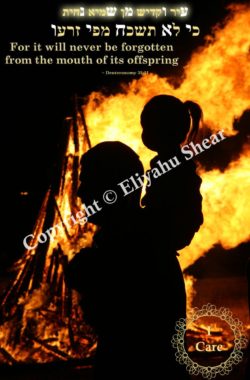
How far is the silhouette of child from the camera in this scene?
1.42 meters

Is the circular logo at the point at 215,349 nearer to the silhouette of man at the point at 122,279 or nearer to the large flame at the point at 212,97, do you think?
the large flame at the point at 212,97

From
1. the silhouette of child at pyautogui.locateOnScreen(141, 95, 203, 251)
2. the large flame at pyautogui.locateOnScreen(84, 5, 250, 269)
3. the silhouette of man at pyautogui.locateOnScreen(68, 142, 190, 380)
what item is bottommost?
the silhouette of man at pyautogui.locateOnScreen(68, 142, 190, 380)

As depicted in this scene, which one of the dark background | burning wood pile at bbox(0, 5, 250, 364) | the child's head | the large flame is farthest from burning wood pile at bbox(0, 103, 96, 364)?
the child's head

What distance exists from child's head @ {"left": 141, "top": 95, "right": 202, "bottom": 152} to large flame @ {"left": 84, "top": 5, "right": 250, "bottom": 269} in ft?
9.98

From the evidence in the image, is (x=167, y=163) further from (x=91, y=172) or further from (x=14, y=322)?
(x=14, y=322)

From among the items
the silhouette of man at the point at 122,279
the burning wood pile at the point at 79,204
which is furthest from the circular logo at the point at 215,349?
the silhouette of man at the point at 122,279

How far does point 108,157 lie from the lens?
1.37 m

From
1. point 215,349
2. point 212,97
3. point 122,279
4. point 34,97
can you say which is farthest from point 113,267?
point 34,97

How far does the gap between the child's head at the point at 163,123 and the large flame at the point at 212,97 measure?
3.04 meters

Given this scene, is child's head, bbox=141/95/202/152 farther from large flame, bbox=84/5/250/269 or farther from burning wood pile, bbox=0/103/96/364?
large flame, bbox=84/5/250/269

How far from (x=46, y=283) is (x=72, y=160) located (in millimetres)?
1161

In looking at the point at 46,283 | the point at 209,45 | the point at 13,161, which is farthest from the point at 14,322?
the point at 209,45

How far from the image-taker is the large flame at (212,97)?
464 centimetres

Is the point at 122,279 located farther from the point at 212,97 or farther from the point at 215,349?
the point at 212,97
